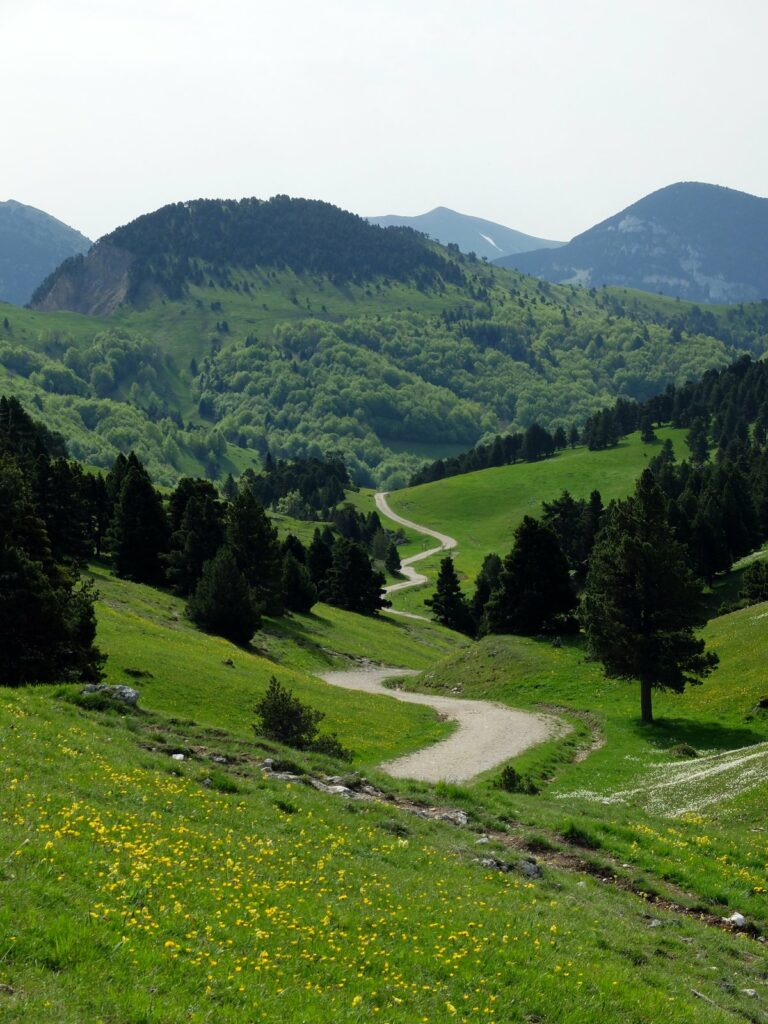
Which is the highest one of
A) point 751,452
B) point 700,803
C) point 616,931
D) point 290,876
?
point 751,452

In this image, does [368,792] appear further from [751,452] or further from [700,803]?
[751,452]

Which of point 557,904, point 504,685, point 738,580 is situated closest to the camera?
Result: point 557,904

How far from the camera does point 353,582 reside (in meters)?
118

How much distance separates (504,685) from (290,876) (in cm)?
5211

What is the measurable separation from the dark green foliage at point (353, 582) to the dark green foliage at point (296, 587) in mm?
19401

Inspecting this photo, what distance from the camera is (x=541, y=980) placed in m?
14.0

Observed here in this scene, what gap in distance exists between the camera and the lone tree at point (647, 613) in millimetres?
53250

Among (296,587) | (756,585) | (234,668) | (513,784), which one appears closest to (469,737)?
(513,784)

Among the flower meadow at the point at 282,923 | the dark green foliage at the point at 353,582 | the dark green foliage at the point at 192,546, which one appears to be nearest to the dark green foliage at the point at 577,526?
the dark green foliage at the point at 353,582

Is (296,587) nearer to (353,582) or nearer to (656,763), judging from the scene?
(353,582)

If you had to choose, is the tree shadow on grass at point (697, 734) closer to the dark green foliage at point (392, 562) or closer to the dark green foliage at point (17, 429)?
the dark green foliage at point (17, 429)

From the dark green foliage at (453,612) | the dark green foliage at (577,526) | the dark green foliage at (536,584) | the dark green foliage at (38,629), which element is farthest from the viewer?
the dark green foliage at (577,526)

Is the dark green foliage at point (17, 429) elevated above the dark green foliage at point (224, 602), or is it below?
above

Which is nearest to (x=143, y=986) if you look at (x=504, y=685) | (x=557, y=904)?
(x=557, y=904)
